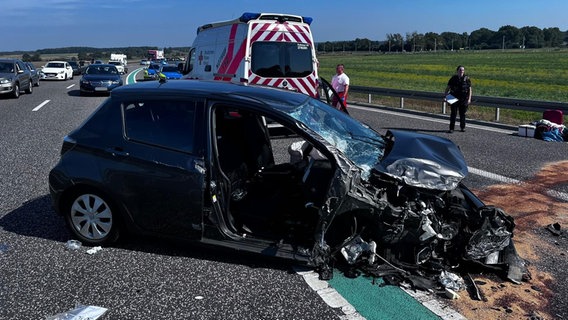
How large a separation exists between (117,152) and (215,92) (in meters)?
1.06

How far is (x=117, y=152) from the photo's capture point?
477cm

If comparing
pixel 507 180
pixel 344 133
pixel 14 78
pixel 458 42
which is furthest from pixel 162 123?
pixel 458 42

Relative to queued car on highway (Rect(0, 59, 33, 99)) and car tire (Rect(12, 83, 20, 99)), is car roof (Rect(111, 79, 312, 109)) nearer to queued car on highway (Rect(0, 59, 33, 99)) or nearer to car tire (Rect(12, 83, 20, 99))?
queued car on highway (Rect(0, 59, 33, 99))

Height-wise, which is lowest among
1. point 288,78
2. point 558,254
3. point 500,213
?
point 558,254

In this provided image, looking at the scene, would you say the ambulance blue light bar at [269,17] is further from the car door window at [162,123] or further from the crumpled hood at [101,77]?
the crumpled hood at [101,77]

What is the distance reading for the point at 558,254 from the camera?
15.9 ft

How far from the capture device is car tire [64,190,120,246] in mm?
4848

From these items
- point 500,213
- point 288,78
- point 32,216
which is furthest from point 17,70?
point 500,213

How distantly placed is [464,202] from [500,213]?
1.01ft

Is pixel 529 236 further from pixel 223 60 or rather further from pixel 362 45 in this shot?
pixel 362 45

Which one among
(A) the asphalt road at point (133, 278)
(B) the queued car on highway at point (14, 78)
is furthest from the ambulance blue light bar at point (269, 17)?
(B) the queued car on highway at point (14, 78)

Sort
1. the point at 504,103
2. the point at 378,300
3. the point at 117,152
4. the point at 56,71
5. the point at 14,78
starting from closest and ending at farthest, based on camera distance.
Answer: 1. the point at 378,300
2. the point at 117,152
3. the point at 504,103
4. the point at 14,78
5. the point at 56,71

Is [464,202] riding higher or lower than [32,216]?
higher

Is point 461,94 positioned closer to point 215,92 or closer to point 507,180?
point 507,180
